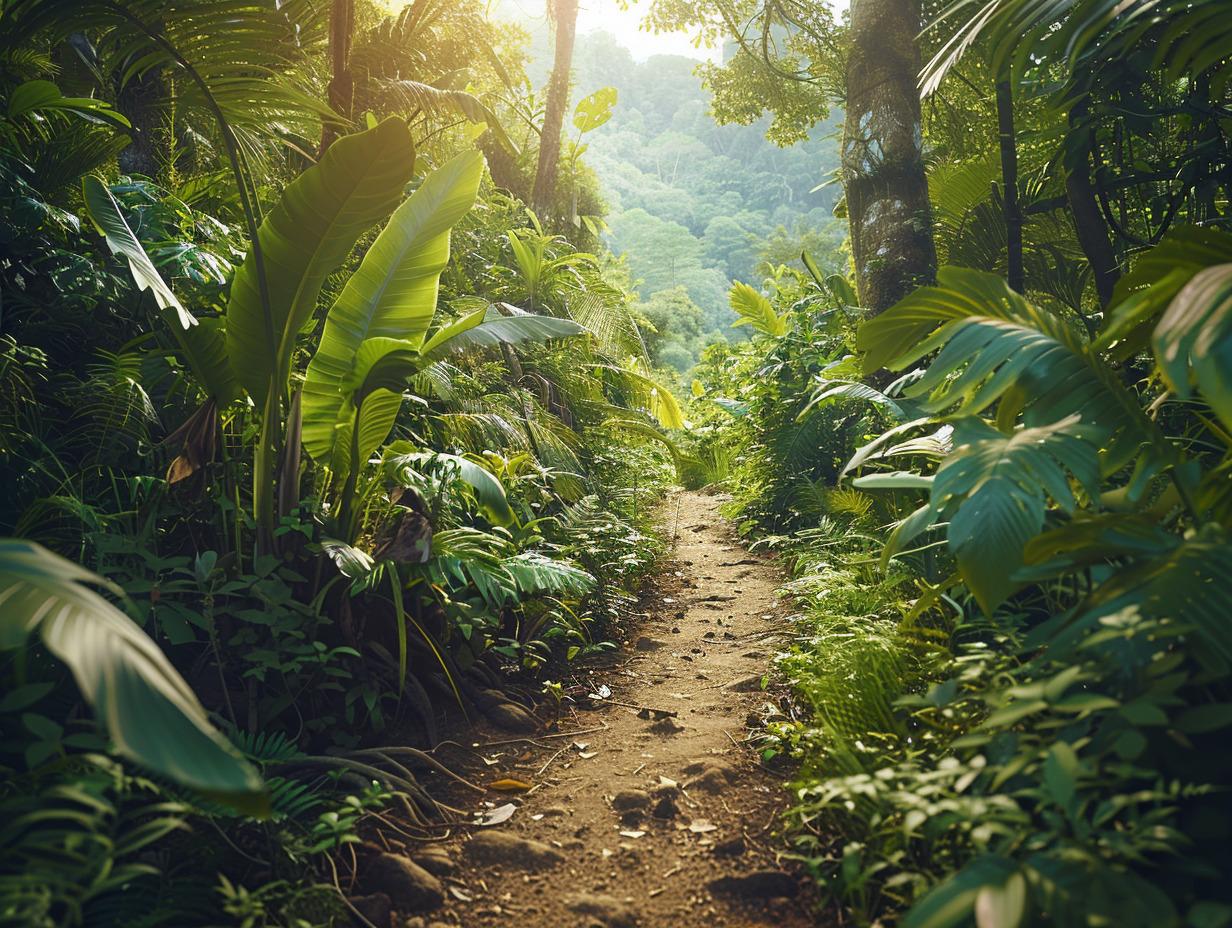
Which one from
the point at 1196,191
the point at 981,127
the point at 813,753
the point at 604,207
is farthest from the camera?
the point at 604,207

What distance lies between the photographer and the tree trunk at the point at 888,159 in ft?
15.0

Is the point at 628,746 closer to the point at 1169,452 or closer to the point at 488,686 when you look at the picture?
the point at 488,686

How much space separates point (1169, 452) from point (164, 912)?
230cm

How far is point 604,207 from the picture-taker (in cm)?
1627

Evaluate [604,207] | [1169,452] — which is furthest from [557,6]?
[1169,452]

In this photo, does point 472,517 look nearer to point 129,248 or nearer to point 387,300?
point 387,300

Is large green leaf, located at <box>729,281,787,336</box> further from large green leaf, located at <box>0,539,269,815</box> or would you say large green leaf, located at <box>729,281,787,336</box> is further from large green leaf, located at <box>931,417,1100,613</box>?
large green leaf, located at <box>0,539,269,815</box>

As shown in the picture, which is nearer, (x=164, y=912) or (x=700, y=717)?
Result: (x=164, y=912)

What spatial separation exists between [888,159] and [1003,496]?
163 inches

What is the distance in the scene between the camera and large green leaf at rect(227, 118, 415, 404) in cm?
226

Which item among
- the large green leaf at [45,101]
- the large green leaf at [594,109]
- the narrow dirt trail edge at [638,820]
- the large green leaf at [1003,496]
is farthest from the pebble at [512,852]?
the large green leaf at [594,109]

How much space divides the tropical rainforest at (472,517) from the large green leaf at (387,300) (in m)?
0.02

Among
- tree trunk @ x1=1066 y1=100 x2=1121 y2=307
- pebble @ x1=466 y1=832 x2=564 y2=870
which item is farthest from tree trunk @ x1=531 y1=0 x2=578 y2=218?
pebble @ x1=466 y1=832 x2=564 y2=870

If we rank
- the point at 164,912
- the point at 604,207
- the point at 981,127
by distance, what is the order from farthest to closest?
1. the point at 604,207
2. the point at 981,127
3. the point at 164,912
